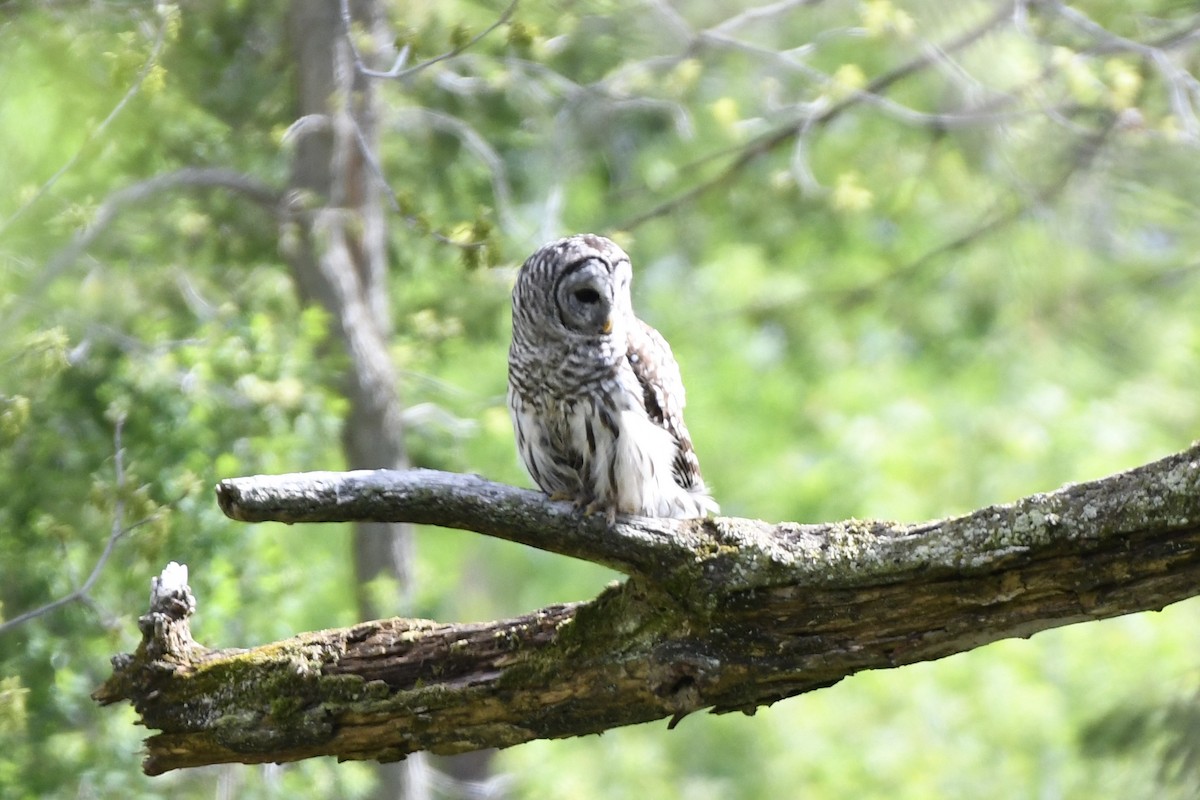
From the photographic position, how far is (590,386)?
4883 millimetres

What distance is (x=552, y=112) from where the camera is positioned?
948 cm

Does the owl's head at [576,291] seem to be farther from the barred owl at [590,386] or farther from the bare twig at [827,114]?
the bare twig at [827,114]

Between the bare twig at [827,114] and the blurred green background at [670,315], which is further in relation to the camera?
the bare twig at [827,114]

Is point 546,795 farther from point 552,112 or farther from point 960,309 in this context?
point 960,309

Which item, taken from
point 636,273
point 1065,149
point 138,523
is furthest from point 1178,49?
point 138,523

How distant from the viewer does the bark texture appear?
10.9 feet

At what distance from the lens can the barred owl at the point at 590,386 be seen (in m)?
4.77

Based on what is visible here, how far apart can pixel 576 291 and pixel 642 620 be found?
56.9 inches

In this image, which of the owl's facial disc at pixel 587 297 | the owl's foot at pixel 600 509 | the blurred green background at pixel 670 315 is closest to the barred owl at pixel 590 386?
the owl's facial disc at pixel 587 297

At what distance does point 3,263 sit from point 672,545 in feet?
10.7

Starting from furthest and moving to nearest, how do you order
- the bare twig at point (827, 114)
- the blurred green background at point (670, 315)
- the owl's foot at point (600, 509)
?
the bare twig at point (827, 114) → the blurred green background at point (670, 315) → the owl's foot at point (600, 509)

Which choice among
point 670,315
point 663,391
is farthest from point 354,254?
point 670,315

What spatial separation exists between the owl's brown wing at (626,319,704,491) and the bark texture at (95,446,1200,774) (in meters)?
1.34

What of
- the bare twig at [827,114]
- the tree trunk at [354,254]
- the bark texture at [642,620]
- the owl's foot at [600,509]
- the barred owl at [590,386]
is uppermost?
the bare twig at [827,114]
